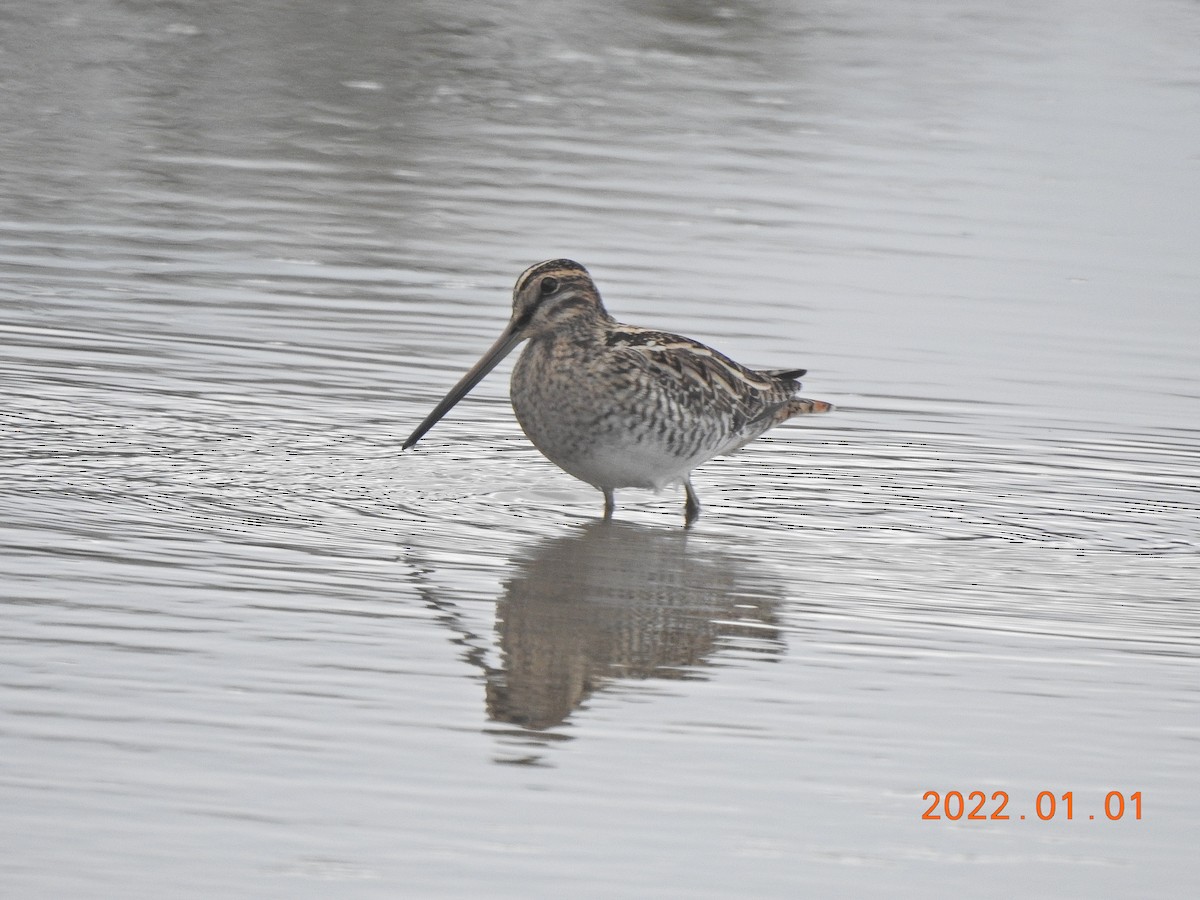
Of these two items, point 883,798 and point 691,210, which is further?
point 691,210

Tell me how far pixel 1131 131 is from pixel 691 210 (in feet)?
14.5

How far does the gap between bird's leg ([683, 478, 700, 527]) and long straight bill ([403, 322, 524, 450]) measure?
0.87 metres

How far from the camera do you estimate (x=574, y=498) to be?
862cm

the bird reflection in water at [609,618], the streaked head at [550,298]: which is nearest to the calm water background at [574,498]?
the bird reflection in water at [609,618]

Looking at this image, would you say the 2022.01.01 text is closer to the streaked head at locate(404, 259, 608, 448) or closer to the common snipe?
the common snipe

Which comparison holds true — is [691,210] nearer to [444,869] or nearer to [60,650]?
[60,650]

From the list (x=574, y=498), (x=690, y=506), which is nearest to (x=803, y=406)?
(x=690, y=506)

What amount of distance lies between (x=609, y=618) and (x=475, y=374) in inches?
81.9

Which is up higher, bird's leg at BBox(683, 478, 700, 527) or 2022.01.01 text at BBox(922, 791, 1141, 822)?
2022.01.01 text at BBox(922, 791, 1141, 822)

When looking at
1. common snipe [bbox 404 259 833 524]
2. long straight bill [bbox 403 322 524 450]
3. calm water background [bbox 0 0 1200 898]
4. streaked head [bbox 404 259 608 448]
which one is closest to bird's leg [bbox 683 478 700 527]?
common snipe [bbox 404 259 833 524]

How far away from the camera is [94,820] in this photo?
4.80 metres

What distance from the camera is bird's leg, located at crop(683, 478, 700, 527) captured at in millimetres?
8292

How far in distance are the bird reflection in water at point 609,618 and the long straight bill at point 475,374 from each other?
84cm

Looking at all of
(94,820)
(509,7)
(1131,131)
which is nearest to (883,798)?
(94,820)
